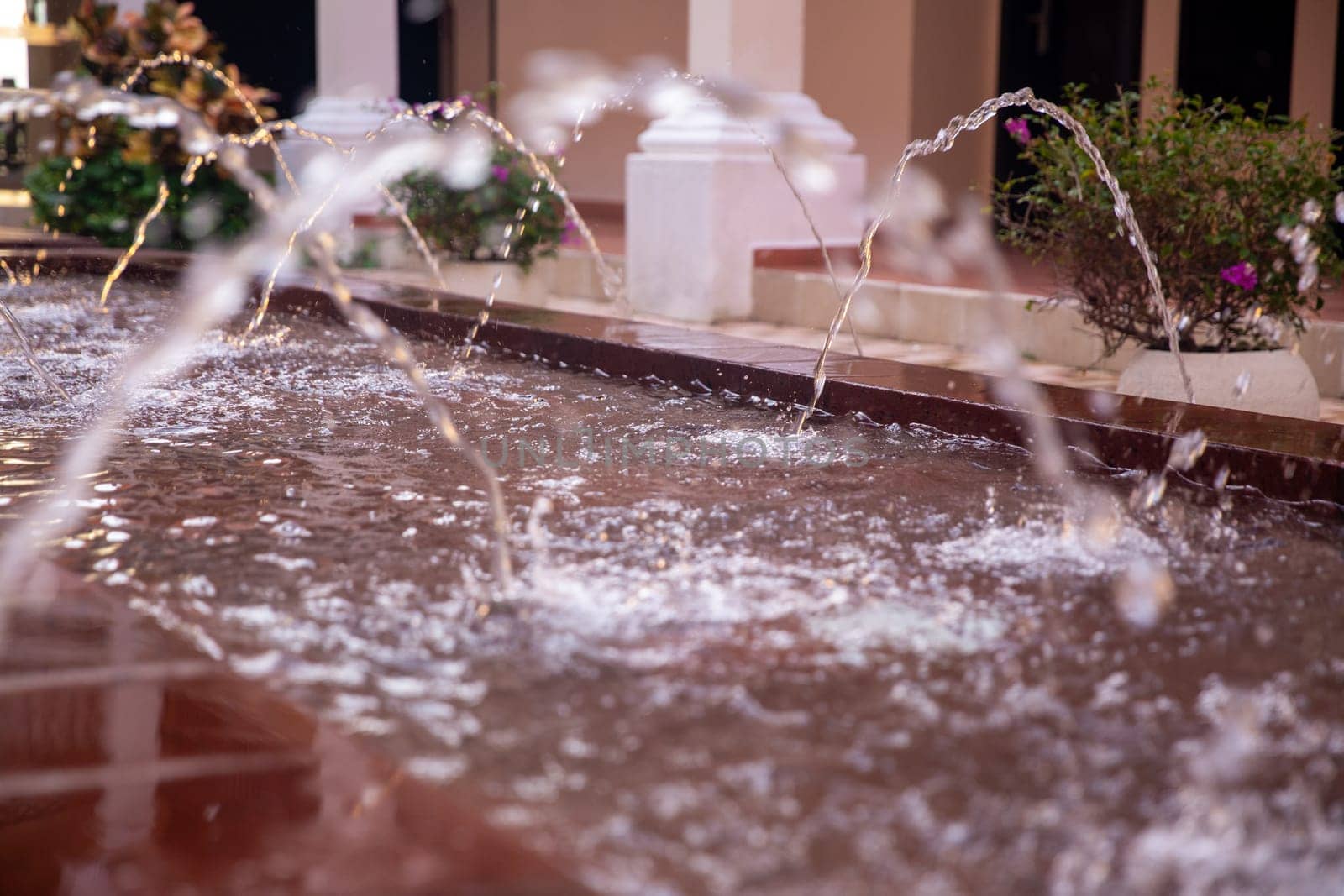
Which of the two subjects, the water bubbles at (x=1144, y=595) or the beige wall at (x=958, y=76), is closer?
the water bubbles at (x=1144, y=595)

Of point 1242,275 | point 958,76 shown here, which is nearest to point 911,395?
point 1242,275

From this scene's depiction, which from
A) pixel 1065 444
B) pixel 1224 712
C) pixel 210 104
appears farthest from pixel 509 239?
pixel 1224 712

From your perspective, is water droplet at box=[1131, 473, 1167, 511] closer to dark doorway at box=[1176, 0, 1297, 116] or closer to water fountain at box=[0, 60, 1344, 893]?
water fountain at box=[0, 60, 1344, 893]

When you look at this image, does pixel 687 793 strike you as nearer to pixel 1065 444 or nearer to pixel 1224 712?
pixel 1224 712

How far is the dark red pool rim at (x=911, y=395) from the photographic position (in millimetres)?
2891

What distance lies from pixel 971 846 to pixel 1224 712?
0.54m

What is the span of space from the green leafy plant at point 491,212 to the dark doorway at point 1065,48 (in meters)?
3.93

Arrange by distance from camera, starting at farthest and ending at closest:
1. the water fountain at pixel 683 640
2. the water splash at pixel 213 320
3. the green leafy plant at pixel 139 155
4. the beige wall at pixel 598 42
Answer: the beige wall at pixel 598 42
the green leafy plant at pixel 139 155
the water splash at pixel 213 320
the water fountain at pixel 683 640

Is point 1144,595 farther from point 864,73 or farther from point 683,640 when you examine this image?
point 864,73

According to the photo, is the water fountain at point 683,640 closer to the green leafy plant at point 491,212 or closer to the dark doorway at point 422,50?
the green leafy plant at point 491,212

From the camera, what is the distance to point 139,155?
8.54 metres

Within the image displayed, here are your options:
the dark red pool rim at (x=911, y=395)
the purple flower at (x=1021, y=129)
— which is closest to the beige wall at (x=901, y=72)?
the purple flower at (x=1021, y=129)

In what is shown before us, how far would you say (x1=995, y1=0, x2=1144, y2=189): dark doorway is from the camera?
939 centimetres

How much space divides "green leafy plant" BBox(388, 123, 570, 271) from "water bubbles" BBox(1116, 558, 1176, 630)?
565 cm
